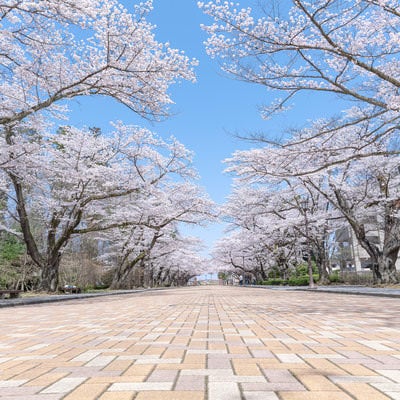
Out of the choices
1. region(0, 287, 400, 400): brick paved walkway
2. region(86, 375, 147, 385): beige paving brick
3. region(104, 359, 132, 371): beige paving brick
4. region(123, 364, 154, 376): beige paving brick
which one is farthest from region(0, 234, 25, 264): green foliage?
region(86, 375, 147, 385): beige paving brick

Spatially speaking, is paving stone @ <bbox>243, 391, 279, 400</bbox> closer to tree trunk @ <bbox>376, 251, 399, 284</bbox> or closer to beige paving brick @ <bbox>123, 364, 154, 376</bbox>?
beige paving brick @ <bbox>123, 364, 154, 376</bbox>

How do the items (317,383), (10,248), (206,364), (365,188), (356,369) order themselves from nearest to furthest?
(317,383), (356,369), (206,364), (365,188), (10,248)

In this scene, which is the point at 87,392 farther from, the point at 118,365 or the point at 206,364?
the point at 206,364

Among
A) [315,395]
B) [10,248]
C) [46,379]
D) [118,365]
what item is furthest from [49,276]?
[315,395]

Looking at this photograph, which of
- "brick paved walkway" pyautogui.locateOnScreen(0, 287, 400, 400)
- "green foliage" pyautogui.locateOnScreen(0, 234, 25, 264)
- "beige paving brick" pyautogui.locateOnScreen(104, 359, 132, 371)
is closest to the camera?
"brick paved walkway" pyautogui.locateOnScreen(0, 287, 400, 400)

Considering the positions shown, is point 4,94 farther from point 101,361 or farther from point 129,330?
point 101,361

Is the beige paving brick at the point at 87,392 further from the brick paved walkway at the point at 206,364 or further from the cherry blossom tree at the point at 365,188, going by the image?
the cherry blossom tree at the point at 365,188

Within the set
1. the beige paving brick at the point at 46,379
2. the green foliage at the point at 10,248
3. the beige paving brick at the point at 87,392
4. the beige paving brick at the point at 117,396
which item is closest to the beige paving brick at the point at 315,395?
the beige paving brick at the point at 117,396

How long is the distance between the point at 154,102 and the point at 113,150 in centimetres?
1148

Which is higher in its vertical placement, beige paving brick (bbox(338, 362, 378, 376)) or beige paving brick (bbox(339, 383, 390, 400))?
beige paving brick (bbox(339, 383, 390, 400))

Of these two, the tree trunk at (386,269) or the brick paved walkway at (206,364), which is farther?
the tree trunk at (386,269)

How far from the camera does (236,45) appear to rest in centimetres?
1146

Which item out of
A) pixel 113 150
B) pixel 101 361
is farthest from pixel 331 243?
pixel 101 361

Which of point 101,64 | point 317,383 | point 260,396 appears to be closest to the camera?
point 260,396
